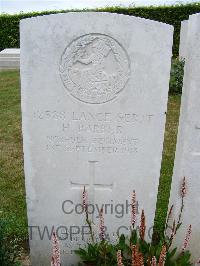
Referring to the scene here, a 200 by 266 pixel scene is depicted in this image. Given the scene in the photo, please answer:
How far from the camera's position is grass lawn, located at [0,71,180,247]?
4156mm

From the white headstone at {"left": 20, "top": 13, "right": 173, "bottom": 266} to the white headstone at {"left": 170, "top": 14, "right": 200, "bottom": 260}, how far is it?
0.17 metres

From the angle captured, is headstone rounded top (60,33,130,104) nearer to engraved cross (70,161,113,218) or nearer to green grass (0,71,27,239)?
engraved cross (70,161,113,218)

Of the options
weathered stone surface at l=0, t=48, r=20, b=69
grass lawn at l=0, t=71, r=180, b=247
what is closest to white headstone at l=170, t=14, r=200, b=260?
grass lawn at l=0, t=71, r=180, b=247

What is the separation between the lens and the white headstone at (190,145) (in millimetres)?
2837

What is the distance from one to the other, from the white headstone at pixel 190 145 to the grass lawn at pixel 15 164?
65 cm

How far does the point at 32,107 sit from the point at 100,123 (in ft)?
1.66

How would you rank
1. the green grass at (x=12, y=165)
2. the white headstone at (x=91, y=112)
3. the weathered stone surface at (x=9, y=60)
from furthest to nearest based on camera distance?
A: the weathered stone surface at (x=9, y=60), the green grass at (x=12, y=165), the white headstone at (x=91, y=112)

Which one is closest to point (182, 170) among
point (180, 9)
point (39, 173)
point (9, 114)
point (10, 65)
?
point (39, 173)

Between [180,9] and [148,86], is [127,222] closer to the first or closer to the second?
[148,86]

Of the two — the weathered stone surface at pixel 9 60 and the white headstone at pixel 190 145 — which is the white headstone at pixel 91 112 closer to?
the white headstone at pixel 190 145

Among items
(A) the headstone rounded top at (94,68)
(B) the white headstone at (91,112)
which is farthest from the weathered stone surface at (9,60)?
(A) the headstone rounded top at (94,68)

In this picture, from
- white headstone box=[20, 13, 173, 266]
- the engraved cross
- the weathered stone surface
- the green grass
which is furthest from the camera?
the weathered stone surface

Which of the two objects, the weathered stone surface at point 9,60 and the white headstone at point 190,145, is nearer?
the white headstone at point 190,145

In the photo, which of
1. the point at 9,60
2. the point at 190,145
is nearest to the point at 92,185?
the point at 190,145
